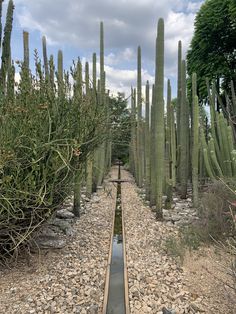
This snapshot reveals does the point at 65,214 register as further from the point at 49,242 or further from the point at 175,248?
the point at 175,248

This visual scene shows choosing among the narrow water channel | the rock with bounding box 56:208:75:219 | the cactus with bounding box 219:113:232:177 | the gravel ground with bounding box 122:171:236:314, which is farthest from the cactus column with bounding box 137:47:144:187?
the gravel ground with bounding box 122:171:236:314

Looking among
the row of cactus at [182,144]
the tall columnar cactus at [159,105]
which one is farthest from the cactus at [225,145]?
the tall columnar cactus at [159,105]

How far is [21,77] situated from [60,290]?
234cm

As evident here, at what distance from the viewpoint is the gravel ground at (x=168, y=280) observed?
285 cm

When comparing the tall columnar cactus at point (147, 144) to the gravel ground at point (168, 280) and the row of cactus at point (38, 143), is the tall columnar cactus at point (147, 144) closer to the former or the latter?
the gravel ground at point (168, 280)

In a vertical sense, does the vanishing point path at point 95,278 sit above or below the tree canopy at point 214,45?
below

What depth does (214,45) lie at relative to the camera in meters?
14.0

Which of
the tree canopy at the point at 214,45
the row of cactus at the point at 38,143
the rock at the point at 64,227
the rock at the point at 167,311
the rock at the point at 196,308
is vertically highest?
the tree canopy at the point at 214,45

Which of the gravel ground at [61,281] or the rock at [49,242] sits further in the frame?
the rock at [49,242]

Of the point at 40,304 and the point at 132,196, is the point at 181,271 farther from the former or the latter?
the point at 132,196

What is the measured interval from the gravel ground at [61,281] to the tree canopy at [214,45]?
401 inches

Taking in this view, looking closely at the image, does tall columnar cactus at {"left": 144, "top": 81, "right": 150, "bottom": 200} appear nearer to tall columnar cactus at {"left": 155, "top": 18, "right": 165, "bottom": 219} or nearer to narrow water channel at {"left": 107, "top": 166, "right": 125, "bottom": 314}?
tall columnar cactus at {"left": 155, "top": 18, "right": 165, "bottom": 219}

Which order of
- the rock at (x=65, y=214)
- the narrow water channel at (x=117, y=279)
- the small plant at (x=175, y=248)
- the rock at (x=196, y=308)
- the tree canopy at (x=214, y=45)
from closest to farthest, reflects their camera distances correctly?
1. the rock at (x=196, y=308)
2. the narrow water channel at (x=117, y=279)
3. the small plant at (x=175, y=248)
4. the rock at (x=65, y=214)
5. the tree canopy at (x=214, y=45)

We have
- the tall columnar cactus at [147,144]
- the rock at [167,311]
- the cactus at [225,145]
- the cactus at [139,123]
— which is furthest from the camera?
the cactus at [139,123]
